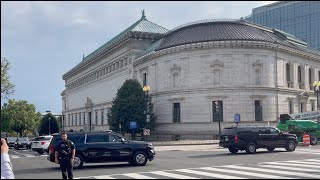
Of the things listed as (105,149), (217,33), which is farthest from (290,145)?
(217,33)

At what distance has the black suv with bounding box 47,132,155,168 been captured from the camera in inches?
859

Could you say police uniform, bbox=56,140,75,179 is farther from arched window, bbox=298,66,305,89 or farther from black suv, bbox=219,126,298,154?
arched window, bbox=298,66,305,89

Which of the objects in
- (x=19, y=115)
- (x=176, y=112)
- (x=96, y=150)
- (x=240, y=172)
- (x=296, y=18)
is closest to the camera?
(x=240, y=172)

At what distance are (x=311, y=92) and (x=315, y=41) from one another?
52.1m

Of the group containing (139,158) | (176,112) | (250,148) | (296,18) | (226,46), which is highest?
(296,18)

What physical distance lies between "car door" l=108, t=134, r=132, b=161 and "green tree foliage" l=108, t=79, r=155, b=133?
41.2m

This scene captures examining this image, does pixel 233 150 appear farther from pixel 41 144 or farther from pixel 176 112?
pixel 176 112

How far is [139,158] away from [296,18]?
379ft

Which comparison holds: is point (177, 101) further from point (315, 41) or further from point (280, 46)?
point (315, 41)

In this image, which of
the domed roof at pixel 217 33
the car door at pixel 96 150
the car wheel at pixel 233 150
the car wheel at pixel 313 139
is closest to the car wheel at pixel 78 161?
the car door at pixel 96 150

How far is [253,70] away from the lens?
6300cm

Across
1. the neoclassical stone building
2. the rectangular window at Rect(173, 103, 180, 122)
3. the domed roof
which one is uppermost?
the domed roof

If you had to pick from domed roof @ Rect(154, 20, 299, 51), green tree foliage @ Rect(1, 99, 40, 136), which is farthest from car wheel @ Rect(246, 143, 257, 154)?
green tree foliage @ Rect(1, 99, 40, 136)

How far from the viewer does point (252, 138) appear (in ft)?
102
